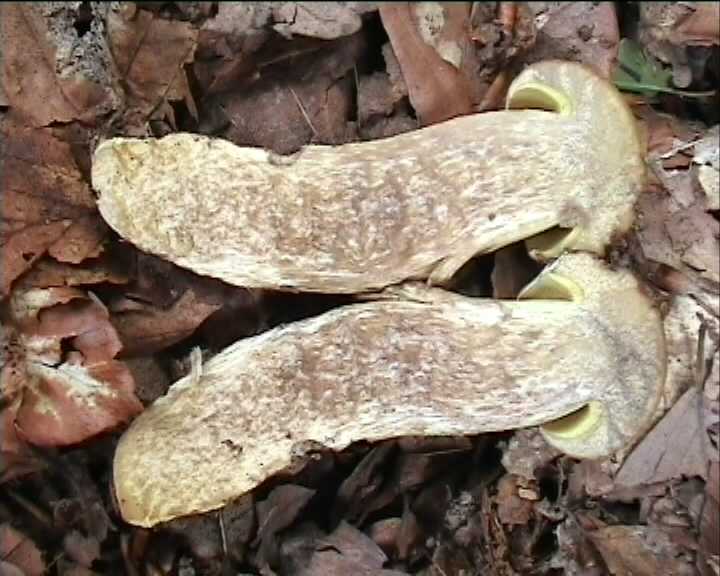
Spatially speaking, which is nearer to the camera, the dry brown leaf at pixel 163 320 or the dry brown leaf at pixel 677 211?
the dry brown leaf at pixel 677 211

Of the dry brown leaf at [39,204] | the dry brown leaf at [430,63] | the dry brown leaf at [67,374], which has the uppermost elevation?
the dry brown leaf at [430,63]

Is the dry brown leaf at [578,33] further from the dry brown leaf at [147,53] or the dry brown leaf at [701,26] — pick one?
the dry brown leaf at [147,53]

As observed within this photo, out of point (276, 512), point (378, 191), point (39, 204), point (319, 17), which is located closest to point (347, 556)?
point (276, 512)

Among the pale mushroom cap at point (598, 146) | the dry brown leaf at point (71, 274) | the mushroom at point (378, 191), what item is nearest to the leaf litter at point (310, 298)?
the dry brown leaf at point (71, 274)

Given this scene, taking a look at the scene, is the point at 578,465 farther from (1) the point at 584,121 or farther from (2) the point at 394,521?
(1) the point at 584,121

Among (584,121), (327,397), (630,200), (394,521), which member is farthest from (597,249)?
(394,521)

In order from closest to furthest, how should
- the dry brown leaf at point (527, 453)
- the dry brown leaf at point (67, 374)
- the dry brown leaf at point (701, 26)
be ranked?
the dry brown leaf at point (701, 26) → the dry brown leaf at point (67, 374) → the dry brown leaf at point (527, 453)

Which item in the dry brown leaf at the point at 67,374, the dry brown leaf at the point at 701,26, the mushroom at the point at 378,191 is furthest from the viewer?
the dry brown leaf at the point at 67,374

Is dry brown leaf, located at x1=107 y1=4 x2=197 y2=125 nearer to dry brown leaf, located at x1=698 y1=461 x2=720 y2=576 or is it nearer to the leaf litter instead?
the leaf litter
